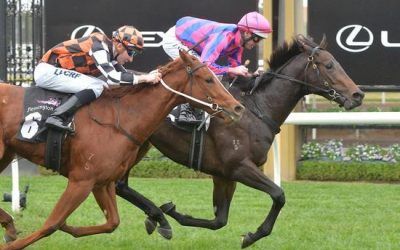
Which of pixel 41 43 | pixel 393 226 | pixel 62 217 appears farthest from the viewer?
pixel 41 43

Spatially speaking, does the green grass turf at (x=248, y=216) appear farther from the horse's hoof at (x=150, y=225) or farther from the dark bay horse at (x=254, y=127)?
the dark bay horse at (x=254, y=127)

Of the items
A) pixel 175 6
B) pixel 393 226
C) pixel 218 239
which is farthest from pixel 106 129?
pixel 175 6

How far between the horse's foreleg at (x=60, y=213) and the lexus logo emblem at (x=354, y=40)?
584 cm

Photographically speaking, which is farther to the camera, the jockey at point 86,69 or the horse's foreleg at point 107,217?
the horse's foreleg at point 107,217

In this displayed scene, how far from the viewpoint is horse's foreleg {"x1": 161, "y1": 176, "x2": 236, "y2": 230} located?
273 inches

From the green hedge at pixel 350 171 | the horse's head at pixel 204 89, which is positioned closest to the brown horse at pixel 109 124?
the horse's head at pixel 204 89

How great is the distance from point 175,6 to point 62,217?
5.87 meters

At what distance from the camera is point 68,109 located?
19.9ft

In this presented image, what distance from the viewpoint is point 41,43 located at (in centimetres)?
1162

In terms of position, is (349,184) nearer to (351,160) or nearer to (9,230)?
(351,160)

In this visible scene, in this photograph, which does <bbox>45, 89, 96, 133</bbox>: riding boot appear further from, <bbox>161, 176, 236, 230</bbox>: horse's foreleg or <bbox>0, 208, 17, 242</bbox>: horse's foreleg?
<bbox>161, 176, 236, 230</bbox>: horse's foreleg

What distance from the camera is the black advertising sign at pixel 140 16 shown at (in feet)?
36.9

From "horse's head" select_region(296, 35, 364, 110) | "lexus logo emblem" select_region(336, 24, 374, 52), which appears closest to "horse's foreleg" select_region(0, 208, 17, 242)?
"horse's head" select_region(296, 35, 364, 110)

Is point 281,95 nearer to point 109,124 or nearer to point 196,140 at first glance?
point 196,140
